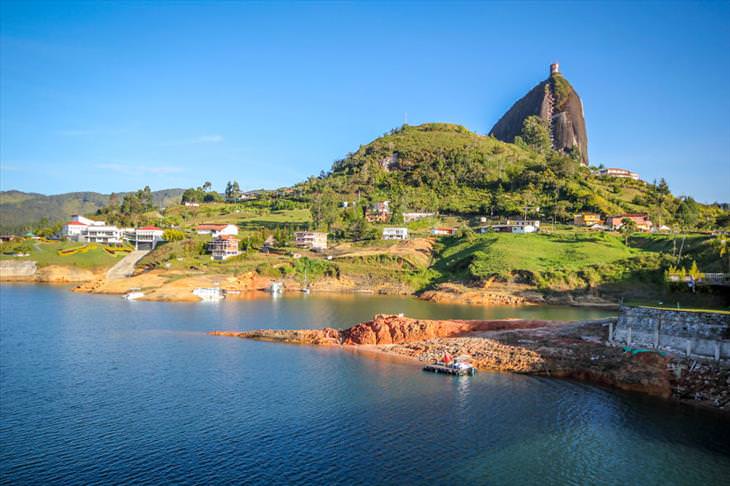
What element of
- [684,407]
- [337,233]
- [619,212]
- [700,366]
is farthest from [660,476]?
[619,212]

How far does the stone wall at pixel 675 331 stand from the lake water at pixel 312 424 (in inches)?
226

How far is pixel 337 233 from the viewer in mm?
147000

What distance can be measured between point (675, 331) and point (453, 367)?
18.1 m

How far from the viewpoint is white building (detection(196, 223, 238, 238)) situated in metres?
143

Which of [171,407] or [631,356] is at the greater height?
[631,356]

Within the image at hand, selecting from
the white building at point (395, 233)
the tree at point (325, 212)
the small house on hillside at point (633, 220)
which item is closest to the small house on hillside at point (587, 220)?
the small house on hillside at point (633, 220)

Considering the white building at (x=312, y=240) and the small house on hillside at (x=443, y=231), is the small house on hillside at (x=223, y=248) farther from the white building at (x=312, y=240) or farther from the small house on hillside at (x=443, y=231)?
the small house on hillside at (x=443, y=231)

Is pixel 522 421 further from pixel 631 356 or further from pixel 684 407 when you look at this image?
pixel 631 356

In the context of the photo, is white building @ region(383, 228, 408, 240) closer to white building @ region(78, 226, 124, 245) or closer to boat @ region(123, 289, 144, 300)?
boat @ region(123, 289, 144, 300)

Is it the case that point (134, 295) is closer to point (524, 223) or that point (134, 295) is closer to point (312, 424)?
point (312, 424)

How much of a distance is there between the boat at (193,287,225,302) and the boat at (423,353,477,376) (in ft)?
190

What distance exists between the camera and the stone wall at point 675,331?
3947 centimetres

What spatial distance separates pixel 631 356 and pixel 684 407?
23.0 ft

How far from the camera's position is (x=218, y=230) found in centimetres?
14638
